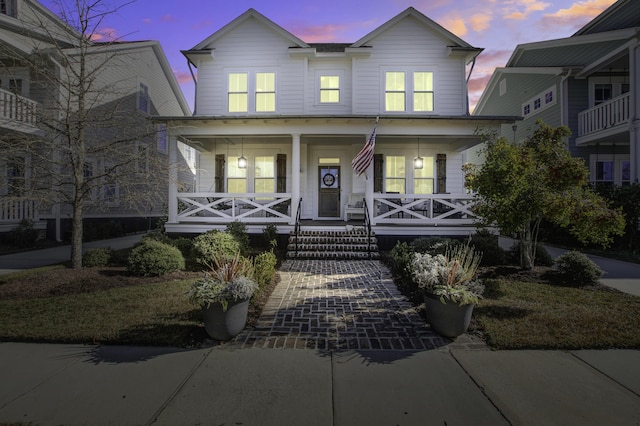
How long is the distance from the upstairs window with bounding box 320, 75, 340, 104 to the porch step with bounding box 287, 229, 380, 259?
6090mm

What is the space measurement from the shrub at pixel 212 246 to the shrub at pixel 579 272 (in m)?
7.02

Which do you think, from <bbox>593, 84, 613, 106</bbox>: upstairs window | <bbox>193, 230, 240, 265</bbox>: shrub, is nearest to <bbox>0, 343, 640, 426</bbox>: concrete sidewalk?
<bbox>193, 230, 240, 265</bbox>: shrub

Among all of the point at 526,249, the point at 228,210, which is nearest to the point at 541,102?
the point at 526,249

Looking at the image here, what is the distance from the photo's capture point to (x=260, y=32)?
1339 centimetres

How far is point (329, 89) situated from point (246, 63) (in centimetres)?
366

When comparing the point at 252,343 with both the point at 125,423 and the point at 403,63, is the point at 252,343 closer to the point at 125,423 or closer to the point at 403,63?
the point at 125,423

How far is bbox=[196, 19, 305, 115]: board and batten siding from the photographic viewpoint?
13266 millimetres

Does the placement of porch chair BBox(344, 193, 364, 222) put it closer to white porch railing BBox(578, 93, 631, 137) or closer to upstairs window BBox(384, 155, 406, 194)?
upstairs window BBox(384, 155, 406, 194)

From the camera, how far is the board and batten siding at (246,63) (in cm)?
1327

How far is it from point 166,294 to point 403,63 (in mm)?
12423

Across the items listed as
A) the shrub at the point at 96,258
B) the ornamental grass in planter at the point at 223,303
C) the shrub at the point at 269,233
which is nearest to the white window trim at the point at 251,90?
the shrub at the point at 269,233

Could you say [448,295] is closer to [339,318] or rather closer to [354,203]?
[339,318]

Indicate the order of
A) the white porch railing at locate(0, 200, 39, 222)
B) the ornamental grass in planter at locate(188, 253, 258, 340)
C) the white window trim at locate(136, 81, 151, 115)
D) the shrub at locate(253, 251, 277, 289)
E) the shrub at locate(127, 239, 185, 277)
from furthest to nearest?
the white window trim at locate(136, 81, 151, 115), the white porch railing at locate(0, 200, 39, 222), the shrub at locate(127, 239, 185, 277), the shrub at locate(253, 251, 277, 289), the ornamental grass in planter at locate(188, 253, 258, 340)

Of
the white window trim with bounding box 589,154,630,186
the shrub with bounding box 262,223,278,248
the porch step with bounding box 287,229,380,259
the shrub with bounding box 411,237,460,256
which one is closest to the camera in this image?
the shrub with bounding box 411,237,460,256
